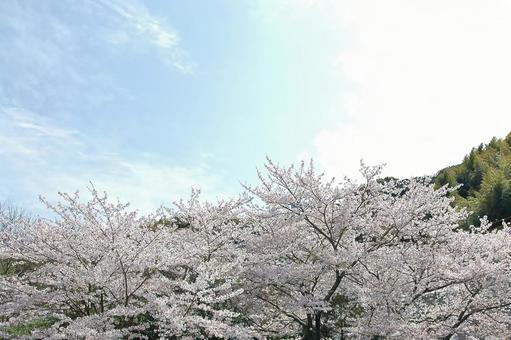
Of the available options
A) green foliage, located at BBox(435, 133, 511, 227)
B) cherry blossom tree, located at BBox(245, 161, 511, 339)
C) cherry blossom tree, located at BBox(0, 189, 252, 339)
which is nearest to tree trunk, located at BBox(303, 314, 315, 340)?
cherry blossom tree, located at BBox(245, 161, 511, 339)

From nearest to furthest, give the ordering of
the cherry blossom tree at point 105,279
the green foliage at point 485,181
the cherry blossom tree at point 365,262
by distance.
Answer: the cherry blossom tree at point 105,279 < the cherry blossom tree at point 365,262 < the green foliage at point 485,181

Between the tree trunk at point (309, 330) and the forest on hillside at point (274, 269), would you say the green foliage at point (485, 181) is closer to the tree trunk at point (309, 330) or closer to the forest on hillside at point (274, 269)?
the forest on hillside at point (274, 269)

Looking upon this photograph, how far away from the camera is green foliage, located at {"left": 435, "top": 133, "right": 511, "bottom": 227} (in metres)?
22.8

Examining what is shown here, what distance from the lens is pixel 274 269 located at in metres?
8.38

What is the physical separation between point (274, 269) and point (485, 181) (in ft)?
68.5

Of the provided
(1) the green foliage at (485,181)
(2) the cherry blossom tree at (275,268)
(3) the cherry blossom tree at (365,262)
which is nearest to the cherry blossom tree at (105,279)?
(2) the cherry blossom tree at (275,268)

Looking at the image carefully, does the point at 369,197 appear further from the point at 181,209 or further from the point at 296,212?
the point at 181,209

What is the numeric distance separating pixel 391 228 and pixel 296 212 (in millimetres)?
1858

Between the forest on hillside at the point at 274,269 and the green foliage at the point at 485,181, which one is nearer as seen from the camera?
the forest on hillside at the point at 274,269

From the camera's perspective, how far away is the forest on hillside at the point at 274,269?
7316 millimetres

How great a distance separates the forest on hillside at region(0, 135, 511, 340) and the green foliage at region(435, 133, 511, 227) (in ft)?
24.6

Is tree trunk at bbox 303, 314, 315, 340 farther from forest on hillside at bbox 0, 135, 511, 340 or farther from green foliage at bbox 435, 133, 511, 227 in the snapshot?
green foliage at bbox 435, 133, 511, 227

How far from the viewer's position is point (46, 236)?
25.6ft

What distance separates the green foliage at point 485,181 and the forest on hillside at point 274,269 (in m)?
7.51
